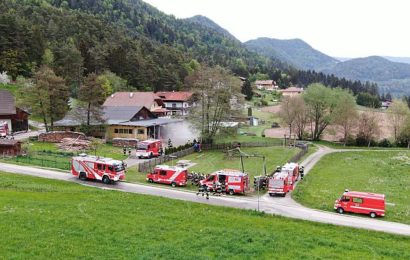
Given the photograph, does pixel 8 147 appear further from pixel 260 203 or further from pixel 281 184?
pixel 281 184

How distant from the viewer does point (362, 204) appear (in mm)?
28703

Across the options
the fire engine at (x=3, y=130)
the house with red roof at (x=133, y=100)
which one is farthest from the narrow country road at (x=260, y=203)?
the house with red roof at (x=133, y=100)

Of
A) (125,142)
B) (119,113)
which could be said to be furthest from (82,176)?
(119,113)

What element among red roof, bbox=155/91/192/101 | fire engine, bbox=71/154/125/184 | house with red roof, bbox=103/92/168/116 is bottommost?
fire engine, bbox=71/154/125/184

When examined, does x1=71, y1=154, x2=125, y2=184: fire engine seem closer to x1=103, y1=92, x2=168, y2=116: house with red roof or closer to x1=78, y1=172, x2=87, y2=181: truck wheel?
x1=78, y1=172, x2=87, y2=181: truck wheel

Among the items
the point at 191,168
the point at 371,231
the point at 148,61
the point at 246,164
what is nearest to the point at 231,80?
the point at 246,164

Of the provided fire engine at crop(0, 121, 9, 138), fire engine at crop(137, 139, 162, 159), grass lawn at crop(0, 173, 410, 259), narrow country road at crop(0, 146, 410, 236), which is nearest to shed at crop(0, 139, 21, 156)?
narrow country road at crop(0, 146, 410, 236)

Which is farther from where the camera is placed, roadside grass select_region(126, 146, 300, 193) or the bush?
the bush

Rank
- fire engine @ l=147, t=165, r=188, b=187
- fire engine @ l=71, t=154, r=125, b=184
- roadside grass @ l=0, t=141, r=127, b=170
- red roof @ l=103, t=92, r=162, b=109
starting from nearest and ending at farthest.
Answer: fire engine @ l=71, t=154, r=125, b=184
fire engine @ l=147, t=165, r=188, b=187
roadside grass @ l=0, t=141, r=127, b=170
red roof @ l=103, t=92, r=162, b=109

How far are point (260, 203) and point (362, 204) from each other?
7069mm

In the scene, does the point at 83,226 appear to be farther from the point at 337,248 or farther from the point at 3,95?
the point at 3,95

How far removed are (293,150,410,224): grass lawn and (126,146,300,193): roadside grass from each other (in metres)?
5.03

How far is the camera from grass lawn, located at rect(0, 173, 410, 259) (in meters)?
17.5

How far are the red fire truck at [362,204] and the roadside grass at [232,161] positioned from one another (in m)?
10.7
